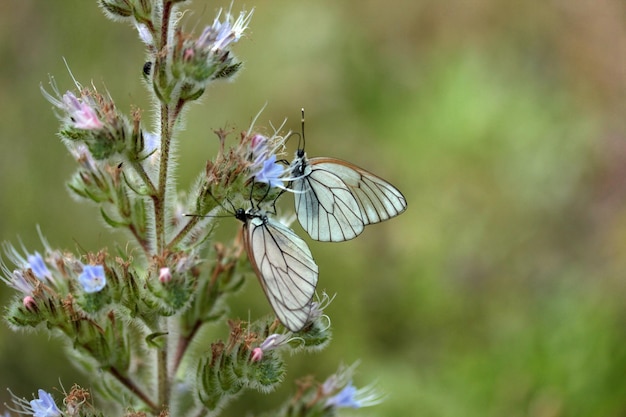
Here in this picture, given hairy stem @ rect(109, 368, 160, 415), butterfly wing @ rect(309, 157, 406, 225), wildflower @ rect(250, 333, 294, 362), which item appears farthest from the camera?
butterfly wing @ rect(309, 157, 406, 225)

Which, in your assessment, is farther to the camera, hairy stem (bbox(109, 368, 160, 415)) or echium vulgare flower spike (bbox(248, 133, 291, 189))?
hairy stem (bbox(109, 368, 160, 415))

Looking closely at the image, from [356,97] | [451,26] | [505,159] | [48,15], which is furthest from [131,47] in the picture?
[451,26]

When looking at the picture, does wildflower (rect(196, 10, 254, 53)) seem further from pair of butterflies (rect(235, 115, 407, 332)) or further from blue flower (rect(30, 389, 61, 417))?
blue flower (rect(30, 389, 61, 417))

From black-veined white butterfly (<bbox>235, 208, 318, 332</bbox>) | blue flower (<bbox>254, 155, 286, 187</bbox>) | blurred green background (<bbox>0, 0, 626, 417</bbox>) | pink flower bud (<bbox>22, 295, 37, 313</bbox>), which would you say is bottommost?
pink flower bud (<bbox>22, 295, 37, 313</bbox>)

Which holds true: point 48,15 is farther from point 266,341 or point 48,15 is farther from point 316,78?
point 266,341

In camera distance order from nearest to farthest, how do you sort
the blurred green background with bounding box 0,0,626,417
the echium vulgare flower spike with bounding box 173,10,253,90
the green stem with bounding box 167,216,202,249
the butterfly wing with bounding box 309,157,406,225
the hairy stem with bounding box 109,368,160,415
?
the echium vulgare flower spike with bounding box 173,10,253,90 < the green stem with bounding box 167,216,202,249 < the hairy stem with bounding box 109,368,160,415 < the butterfly wing with bounding box 309,157,406,225 < the blurred green background with bounding box 0,0,626,417

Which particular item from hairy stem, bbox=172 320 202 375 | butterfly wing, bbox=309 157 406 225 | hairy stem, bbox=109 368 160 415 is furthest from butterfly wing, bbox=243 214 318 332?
hairy stem, bbox=109 368 160 415

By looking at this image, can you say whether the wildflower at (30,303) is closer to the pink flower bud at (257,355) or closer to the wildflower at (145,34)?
the pink flower bud at (257,355)

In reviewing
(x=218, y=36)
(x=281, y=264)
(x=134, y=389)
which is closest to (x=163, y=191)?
(x=281, y=264)

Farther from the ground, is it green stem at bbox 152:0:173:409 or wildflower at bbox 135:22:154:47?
wildflower at bbox 135:22:154:47
